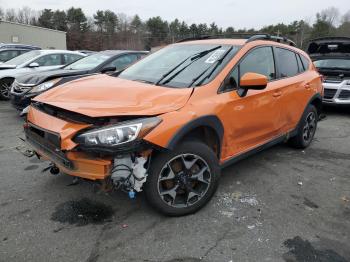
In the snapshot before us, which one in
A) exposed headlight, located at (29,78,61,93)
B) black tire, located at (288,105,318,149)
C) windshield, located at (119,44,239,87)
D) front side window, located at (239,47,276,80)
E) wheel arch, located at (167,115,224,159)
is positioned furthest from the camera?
exposed headlight, located at (29,78,61,93)

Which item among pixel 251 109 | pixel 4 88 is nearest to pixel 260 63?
pixel 251 109

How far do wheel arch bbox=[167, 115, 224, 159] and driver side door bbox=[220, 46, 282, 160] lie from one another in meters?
0.12

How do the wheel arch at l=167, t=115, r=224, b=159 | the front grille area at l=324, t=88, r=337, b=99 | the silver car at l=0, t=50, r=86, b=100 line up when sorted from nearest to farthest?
the wheel arch at l=167, t=115, r=224, b=159 < the front grille area at l=324, t=88, r=337, b=99 < the silver car at l=0, t=50, r=86, b=100

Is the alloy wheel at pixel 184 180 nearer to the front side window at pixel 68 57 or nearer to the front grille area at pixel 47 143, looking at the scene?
the front grille area at pixel 47 143

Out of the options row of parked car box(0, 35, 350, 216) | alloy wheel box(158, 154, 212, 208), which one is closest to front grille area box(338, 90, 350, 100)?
row of parked car box(0, 35, 350, 216)

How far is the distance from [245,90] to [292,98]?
4.65 feet

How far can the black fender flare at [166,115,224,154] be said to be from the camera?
122 inches

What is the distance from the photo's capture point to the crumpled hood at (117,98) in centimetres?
305

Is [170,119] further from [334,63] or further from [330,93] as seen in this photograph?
[334,63]

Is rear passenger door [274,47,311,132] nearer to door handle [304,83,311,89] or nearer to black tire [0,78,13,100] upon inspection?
door handle [304,83,311,89]

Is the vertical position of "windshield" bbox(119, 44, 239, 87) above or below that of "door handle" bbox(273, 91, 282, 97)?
above

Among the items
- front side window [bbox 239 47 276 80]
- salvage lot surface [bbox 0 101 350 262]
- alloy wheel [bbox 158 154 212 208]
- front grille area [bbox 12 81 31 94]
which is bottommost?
salvage lot surface [bbox 0 101 350 262]

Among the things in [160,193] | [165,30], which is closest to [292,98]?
[160,193]

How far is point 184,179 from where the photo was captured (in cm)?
338
